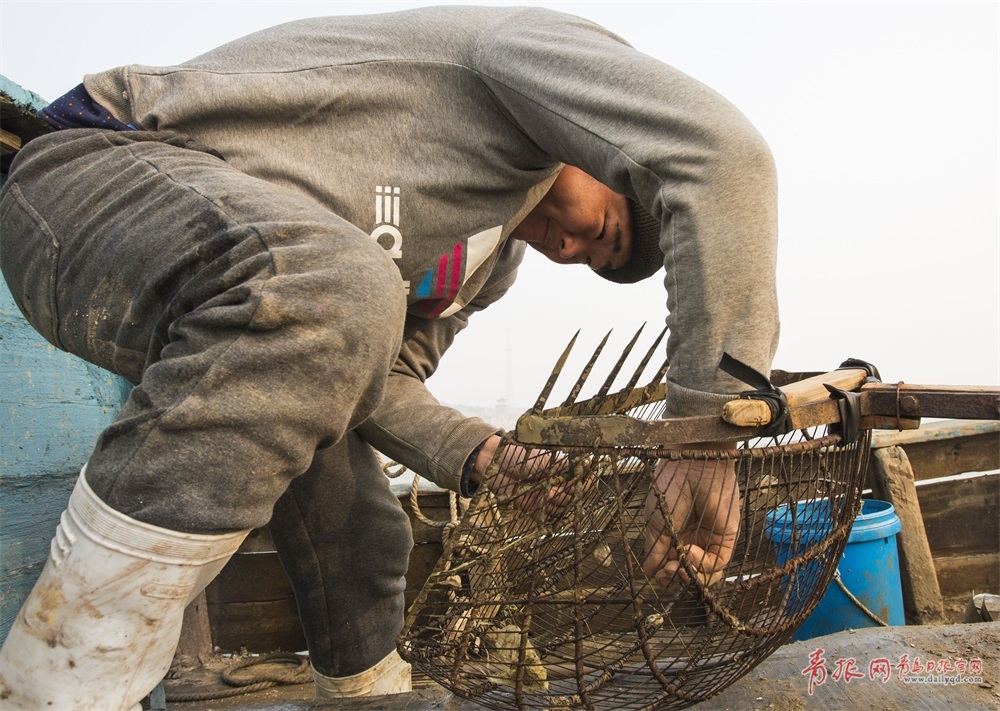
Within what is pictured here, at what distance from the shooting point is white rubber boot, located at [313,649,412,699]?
5.78ft

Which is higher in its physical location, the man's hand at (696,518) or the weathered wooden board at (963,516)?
the man's hand at (696,518)

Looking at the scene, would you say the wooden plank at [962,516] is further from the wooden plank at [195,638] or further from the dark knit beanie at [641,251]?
the wooden plank at [195,638]

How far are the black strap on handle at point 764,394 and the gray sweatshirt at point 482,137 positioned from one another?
65mm

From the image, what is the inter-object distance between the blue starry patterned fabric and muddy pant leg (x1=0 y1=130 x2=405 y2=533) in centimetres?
5

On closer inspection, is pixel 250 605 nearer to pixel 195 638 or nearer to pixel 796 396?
pixel 195 638

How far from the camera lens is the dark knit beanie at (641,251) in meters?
1.71

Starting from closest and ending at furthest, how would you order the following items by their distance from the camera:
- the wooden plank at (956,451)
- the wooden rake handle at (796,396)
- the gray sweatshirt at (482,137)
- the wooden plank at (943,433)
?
1. the wooden rake handle at (796,396)
2. the gray sweatshirt at (482,137)
3. the wooden plank at (943,433)
4. the wooden plank at (956,451)

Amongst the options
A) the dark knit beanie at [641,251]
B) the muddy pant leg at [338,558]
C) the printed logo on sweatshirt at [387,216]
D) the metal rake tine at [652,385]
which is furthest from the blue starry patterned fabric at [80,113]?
the metal rake tine at [652,385]

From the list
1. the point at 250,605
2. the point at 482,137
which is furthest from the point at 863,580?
the point at 250,605

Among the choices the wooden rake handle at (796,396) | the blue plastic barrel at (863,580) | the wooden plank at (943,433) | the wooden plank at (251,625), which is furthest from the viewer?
the wooden plank at (943,433)

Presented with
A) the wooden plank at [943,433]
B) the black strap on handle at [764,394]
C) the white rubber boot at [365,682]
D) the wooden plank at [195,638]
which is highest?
the black strap on handle at [764,394]

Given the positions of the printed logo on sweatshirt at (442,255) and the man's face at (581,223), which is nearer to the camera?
the printed logo on sweatshirt at (442,255)

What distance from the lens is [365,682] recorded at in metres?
1.78

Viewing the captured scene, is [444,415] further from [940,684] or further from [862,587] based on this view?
[862,587]
